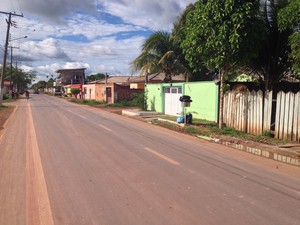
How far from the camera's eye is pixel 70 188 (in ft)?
20.6

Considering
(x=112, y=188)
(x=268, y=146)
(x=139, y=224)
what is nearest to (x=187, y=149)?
(x=268, y=146)

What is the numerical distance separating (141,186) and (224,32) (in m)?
9.16

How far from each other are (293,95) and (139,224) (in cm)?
923

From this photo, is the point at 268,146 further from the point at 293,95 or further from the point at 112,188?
the point at 112,188

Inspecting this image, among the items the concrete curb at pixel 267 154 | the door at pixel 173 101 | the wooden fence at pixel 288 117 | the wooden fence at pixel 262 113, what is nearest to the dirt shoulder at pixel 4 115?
the concrete curb at pixel 267 154

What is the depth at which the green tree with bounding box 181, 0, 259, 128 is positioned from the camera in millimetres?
13617

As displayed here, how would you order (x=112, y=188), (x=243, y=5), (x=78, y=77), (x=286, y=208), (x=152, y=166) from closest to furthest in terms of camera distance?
A: (x=286, y=208)
(x=112, y=188)
(x=152, y=166)
(x=243, y=5)
(x=78, y=77)

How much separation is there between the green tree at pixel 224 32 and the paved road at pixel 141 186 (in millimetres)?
4974

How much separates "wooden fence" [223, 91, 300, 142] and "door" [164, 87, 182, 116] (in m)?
7.20

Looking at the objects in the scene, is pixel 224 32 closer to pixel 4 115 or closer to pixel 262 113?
pixel 262 113

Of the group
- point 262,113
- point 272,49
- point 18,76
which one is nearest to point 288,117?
point 262,113

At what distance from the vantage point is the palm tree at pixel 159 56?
27781 millimetres

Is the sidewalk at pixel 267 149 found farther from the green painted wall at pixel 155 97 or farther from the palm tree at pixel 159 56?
the palm tree at pixel 159 56

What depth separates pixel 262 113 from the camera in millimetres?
13828
